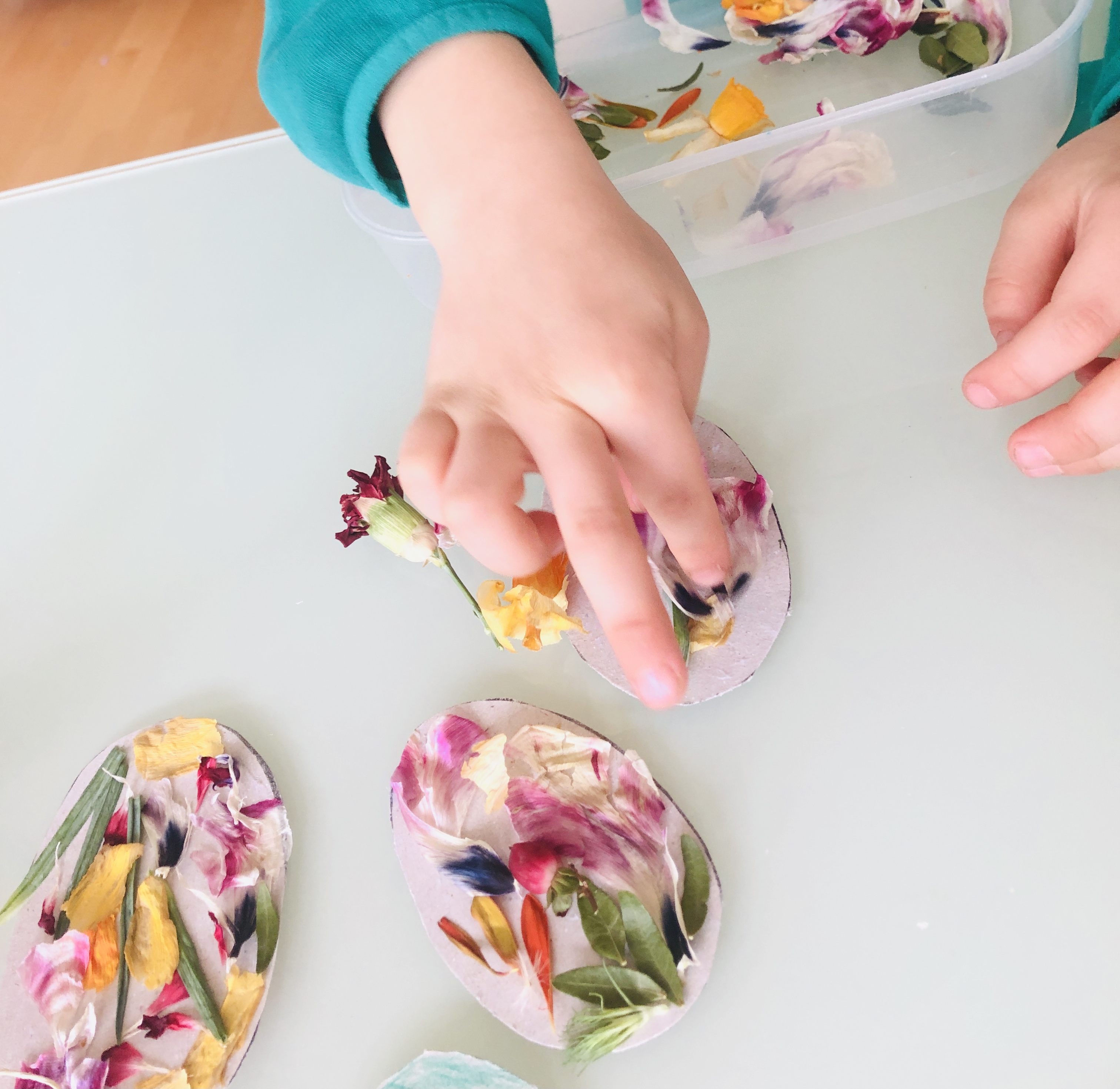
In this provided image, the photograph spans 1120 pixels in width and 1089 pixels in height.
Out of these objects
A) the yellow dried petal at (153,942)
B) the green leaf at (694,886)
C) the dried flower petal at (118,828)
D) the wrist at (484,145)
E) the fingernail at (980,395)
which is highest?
the wrist at (484,145)

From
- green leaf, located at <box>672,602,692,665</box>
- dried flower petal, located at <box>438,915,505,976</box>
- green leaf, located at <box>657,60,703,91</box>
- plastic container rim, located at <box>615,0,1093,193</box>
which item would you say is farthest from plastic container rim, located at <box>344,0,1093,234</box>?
dried flower petal, located at <box>438,915,505,976</box>

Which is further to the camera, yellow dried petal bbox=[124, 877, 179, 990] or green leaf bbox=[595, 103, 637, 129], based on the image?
green leaf bbox=[595, 103, 637, 129]

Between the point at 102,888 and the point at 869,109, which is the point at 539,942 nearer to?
the point at 102,888

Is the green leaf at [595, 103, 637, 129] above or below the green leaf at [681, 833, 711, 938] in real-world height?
above

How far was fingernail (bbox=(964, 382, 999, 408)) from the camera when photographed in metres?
0.34

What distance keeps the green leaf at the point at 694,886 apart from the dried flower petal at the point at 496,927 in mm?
72

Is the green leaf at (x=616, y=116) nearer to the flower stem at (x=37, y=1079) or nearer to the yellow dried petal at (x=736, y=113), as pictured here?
the yellow dried petal at (x=736, y=113)

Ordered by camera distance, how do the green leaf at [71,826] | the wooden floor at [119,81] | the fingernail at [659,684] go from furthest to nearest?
1. the wooden floor at [119,81]
2. the green leaf at [71,826]
3. the fingernail at [659,684]

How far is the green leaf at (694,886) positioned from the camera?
33cm

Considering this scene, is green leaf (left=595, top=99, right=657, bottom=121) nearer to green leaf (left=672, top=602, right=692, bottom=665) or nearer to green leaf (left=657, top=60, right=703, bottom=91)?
green leaf (left=657, top=60, right=703, bottom=91)

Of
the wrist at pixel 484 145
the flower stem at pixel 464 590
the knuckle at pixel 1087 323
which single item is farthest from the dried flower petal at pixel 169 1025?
the knuckle at pixel 1087 323

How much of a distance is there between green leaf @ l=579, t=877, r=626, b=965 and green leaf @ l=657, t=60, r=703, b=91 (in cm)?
→ 47

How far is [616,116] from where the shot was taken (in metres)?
0.51

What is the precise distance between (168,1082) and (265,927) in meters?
0.07
